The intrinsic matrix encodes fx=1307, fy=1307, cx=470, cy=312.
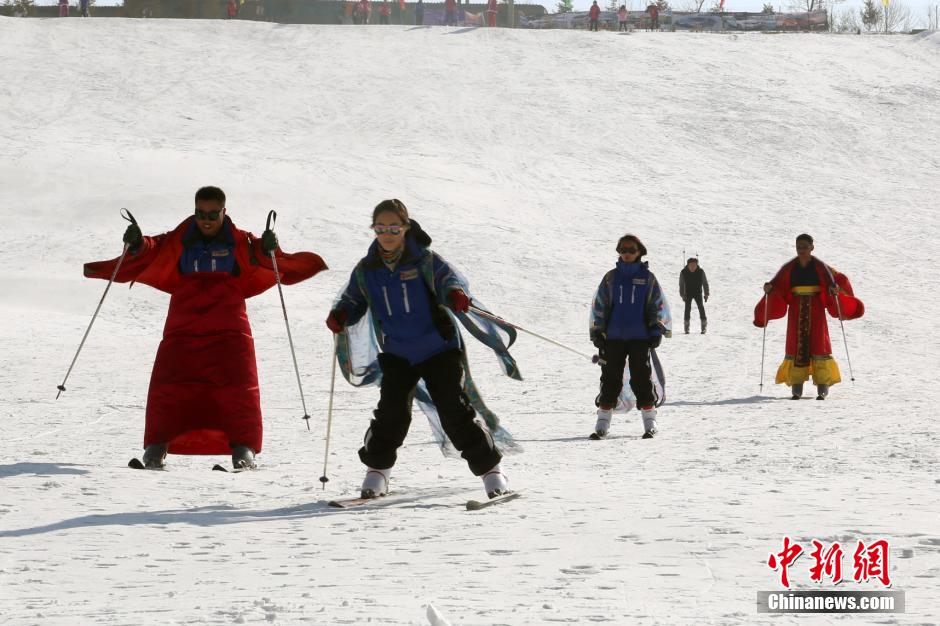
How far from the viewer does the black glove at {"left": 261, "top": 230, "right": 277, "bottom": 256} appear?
23.2 feet

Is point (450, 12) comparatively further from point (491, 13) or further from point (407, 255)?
point (407, 255)

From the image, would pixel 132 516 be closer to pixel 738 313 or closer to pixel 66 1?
pixel 738 313

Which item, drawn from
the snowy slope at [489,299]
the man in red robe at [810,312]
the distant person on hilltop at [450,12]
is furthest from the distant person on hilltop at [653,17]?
the man in red robe at [810,312]

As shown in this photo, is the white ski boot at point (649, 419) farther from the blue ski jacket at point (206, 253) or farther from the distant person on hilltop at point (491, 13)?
the distant person on hilltop at point (491, 13)

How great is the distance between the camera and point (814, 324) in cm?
1268

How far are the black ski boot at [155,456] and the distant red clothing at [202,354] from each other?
4cm

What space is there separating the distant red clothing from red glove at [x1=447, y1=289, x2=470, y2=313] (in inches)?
65.1

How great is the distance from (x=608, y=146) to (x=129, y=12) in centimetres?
2498

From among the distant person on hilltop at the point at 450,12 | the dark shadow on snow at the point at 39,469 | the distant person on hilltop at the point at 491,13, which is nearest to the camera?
the dark shadow on snow at the point at 39,469

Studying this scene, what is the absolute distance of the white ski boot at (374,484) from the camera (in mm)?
6254

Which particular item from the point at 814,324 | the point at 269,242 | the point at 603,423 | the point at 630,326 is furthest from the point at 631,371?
the point at 269,242

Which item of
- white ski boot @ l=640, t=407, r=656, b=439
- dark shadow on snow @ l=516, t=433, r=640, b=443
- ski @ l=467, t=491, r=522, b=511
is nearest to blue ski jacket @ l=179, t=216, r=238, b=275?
ski @ l=467, t=491, r=522, b=511

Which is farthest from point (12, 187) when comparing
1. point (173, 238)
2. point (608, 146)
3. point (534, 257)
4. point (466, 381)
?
point (466, 381)

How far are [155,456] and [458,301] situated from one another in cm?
230
